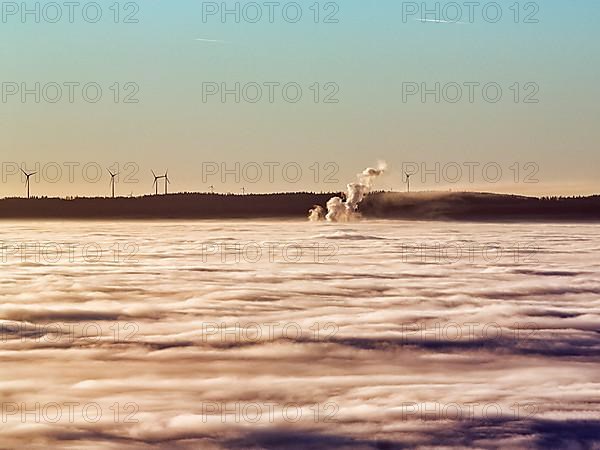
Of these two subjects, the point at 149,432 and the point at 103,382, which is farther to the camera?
the point at 103,382

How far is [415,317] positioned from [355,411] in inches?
590

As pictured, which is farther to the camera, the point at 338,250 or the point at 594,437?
the point at 338,250

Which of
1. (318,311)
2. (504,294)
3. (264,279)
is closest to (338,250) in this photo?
(264,279)

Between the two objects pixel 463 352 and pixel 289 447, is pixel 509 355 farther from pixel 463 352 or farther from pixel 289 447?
pixel 289 447

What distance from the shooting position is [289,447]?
1402 centimetres

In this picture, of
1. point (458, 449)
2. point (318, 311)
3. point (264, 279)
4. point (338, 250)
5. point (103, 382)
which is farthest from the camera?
point (338, 250)

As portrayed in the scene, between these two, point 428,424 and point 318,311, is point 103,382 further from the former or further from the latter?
point 318,311

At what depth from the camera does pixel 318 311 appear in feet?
109

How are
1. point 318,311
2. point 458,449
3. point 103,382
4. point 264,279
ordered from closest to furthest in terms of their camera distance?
point 458,449 < point 103,382 < point 318,311 < point 264,279

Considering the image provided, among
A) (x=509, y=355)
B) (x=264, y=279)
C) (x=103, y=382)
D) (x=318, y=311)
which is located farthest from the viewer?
(x=264, y=279)

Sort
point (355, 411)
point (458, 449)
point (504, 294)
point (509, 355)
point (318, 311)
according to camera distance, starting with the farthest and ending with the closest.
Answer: point (504, 294)
point (318, 311)
point (509, 355)
point (355, 411)
point (458, 449)

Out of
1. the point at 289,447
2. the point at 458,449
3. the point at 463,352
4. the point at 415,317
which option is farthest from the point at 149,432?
the point at 415,317

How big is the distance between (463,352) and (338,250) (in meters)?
63.6

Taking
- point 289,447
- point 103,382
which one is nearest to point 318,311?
point 103,382
